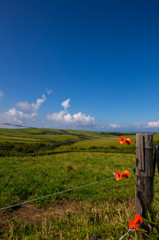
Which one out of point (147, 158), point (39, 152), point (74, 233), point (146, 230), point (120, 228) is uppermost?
point (147, 158)

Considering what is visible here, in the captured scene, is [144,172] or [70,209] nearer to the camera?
[144,172]

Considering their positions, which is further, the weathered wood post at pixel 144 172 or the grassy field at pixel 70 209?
the grassy field at pixel 70 209

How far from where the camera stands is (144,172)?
234 cm

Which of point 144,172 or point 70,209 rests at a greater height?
point 144,172

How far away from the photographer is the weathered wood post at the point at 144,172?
232cm

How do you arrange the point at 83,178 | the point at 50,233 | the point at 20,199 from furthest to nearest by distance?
the point at 83,178 < the point at 20,199 < the point at 50,233

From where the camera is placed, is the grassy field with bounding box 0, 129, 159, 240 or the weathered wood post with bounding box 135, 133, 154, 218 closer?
the weathered wood post with bounding box 135, 133, 154, 218

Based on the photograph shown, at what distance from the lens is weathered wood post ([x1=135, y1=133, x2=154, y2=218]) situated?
2.32 meters

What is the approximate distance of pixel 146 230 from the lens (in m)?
2.40

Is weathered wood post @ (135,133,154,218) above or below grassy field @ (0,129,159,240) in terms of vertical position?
above

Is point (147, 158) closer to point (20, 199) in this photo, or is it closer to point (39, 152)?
point (20, 199)

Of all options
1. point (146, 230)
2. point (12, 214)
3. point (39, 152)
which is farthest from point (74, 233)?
point (39, 152)

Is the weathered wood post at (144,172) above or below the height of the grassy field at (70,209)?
above

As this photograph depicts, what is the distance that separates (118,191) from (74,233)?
12.2ft
